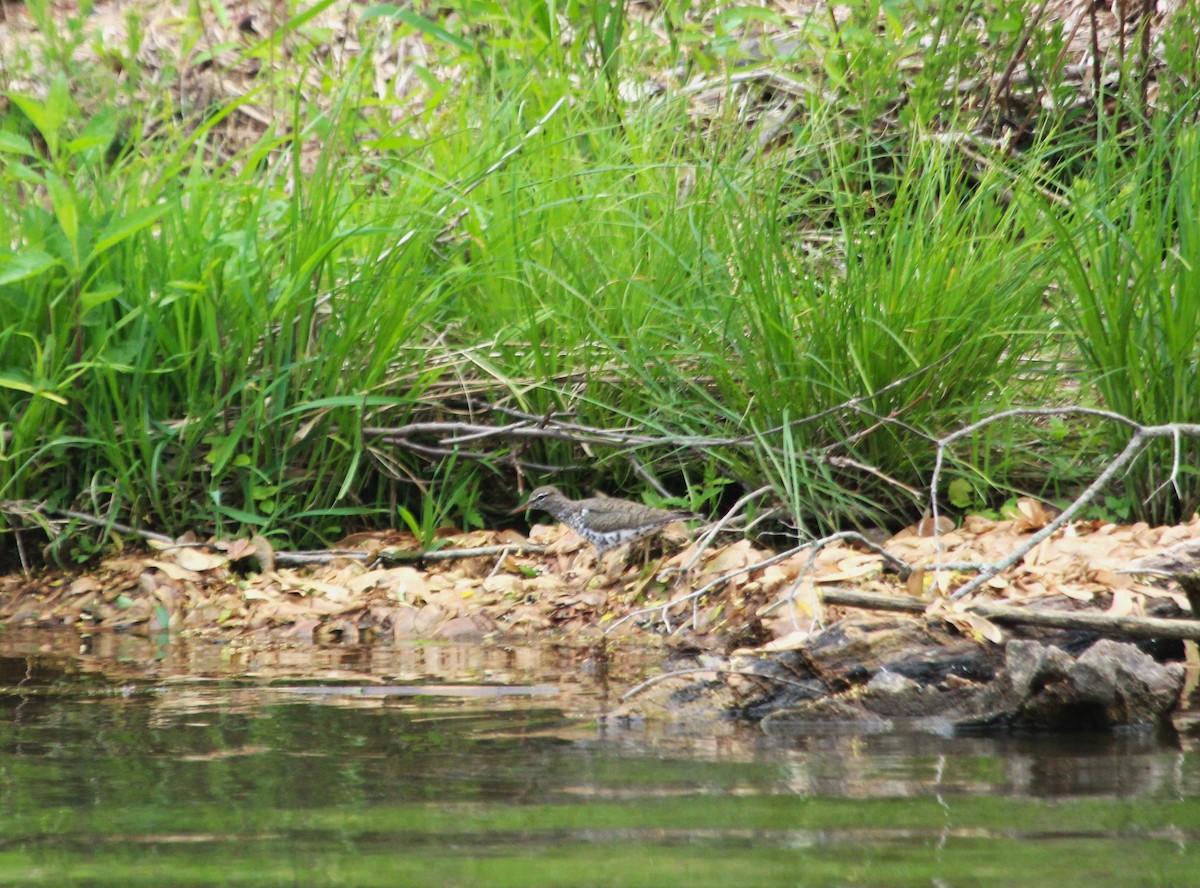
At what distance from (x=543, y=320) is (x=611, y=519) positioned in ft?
2.89

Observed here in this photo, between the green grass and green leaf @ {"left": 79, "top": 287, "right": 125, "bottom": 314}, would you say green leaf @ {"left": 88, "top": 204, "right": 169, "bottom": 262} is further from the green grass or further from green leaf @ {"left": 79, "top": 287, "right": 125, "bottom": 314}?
green leaf @ {"left": 79, "top": 287, "right": 125, "bottom": 314}

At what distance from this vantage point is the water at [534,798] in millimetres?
1858

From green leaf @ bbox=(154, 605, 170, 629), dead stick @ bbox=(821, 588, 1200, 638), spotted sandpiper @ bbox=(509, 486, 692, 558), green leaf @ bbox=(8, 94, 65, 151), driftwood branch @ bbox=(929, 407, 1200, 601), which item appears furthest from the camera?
green leaf @ bbox=(154, 605, 170, 629)

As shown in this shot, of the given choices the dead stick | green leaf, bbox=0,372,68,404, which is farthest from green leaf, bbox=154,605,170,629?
the dead stick

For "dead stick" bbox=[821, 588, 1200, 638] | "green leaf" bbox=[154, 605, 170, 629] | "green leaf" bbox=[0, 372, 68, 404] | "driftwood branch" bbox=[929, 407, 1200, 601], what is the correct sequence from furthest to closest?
"green leaf" bbox=[154, 605, 170, 629], "green leaf" bbox=[0, 372, 68, 404], "driftwood branch" bbox=[929, 407, 1200, 601], "dead stick" bbox=[821, 588, 1200, 638]

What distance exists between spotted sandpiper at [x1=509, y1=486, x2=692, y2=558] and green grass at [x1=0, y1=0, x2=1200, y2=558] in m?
0.25

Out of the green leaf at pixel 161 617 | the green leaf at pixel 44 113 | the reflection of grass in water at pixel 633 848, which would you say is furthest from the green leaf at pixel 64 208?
the reflection of grass in water at pixel 633 848

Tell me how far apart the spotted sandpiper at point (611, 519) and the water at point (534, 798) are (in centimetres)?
121

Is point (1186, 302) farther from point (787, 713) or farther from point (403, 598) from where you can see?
point (403, 598)

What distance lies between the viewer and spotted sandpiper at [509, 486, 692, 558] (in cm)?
469

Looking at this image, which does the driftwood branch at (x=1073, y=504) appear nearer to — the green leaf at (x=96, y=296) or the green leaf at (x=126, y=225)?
the green leaf at (x=126, y=225)

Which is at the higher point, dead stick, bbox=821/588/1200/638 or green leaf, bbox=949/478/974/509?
green leaf, bbox=949/478/974/509

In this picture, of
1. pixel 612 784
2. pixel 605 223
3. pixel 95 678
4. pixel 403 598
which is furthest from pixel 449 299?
pixel 612 784

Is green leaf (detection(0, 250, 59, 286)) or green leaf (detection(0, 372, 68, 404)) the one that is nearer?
green leaf (detection(0, 250, 59, 286))
